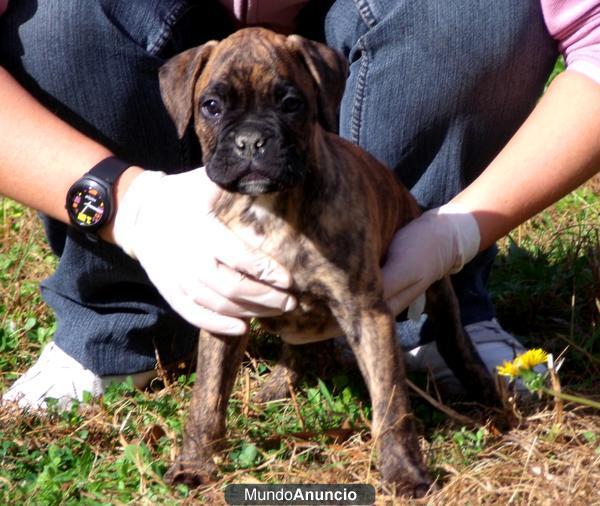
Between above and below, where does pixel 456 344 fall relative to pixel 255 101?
below

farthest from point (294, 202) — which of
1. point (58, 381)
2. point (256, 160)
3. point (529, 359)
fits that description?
point (58, 381)

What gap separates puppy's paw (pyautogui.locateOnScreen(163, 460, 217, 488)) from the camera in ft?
11.0

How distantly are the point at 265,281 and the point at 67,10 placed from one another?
1.30m

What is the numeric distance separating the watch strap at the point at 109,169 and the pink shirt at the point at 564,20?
744 millimetres

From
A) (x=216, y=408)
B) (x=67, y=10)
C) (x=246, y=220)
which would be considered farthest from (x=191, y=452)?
(x=67, y=10)

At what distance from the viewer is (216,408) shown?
11.3ft

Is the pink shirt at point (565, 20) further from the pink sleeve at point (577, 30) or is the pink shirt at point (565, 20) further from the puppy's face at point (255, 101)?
the puppy's face at point (255, 101)

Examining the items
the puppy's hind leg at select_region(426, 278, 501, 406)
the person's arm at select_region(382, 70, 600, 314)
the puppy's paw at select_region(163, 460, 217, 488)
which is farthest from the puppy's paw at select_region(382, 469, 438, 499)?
the puppy's hind leg at select_region(426, 278, 501, 406)

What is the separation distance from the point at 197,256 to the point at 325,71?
2.31ft

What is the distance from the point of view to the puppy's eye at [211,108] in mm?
3229

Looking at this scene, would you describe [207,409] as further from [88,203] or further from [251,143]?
[251,143]

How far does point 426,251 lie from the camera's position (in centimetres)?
367

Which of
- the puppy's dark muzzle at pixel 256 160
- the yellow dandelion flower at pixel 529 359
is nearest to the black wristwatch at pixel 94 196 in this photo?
the puppy's dark muzzle at pixel 256 160

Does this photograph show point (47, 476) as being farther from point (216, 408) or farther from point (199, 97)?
point (199, 97)
